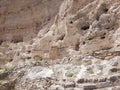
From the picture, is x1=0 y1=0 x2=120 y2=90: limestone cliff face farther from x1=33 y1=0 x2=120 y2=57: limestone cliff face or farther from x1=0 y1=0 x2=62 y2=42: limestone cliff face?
x1=0 y1=0 x2=62 y2=42: limestone cliff face

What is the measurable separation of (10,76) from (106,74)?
6726 millimetres

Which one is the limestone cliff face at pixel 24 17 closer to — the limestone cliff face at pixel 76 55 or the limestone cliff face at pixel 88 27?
the limestone cliff face at pixel 76 55

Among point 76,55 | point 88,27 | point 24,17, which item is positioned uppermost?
point 24,17

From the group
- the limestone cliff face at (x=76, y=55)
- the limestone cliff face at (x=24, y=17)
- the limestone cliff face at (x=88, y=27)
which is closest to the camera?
the limestone cliff face at (x=76, y=55)

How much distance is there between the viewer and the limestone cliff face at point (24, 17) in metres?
47.5

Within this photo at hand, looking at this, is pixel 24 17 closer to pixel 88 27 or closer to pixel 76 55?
pixel 88 27

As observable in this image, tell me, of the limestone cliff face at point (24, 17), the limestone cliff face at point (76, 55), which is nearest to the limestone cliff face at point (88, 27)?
the limestone cliff face at point (76, 55)

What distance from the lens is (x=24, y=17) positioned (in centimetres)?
5088

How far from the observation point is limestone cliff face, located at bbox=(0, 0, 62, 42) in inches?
1871

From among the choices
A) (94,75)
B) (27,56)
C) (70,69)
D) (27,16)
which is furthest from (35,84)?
(27,16)

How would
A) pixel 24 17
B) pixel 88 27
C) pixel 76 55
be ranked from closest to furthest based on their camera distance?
pixel 76 55 < pixel 88 27 < pixel 24 17

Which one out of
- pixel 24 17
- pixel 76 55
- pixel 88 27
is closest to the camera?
pixel 76 55

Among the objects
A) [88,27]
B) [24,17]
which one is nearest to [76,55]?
[88,27]

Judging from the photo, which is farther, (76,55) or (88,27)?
(88,27)
